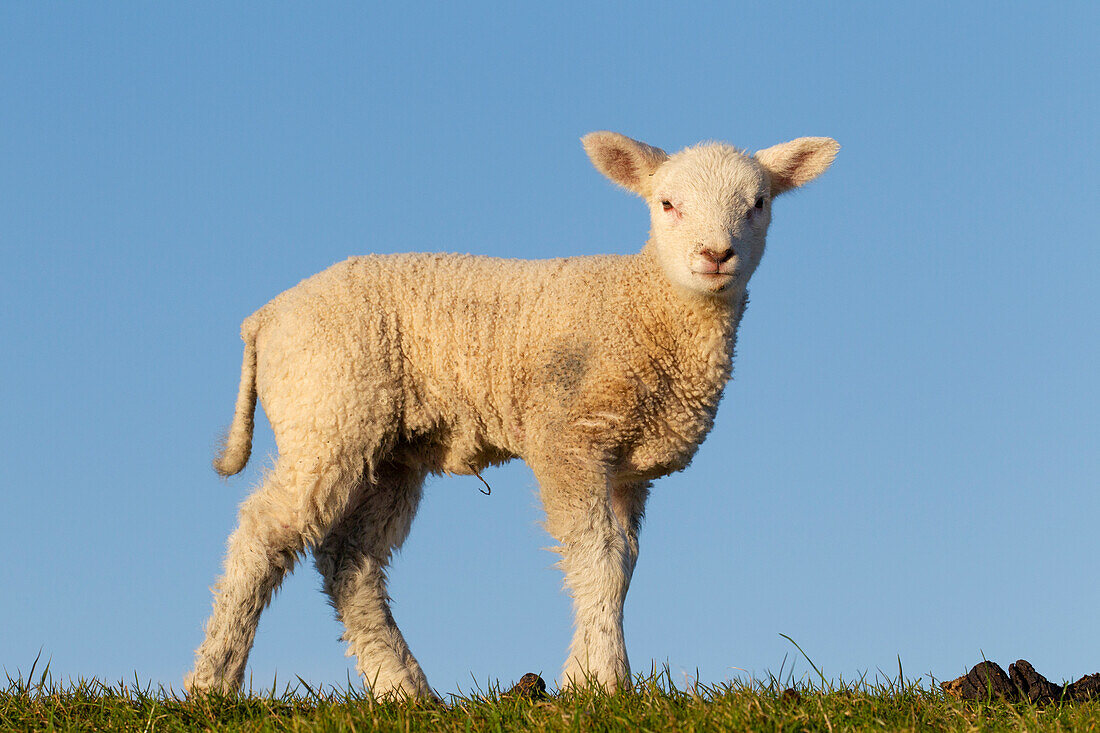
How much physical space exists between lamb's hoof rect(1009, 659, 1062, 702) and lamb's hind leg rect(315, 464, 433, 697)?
364cm

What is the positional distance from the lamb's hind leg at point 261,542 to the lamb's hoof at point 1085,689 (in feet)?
14.3

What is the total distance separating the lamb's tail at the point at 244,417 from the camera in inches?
314

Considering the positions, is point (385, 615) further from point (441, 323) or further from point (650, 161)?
point (650, 161)

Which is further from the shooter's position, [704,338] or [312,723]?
[704,338]

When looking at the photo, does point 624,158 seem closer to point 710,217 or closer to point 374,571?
point 710,217

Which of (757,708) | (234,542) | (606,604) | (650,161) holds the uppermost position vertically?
(650,161)

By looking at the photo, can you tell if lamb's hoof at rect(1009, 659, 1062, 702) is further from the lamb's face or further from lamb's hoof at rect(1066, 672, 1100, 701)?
the lamb's face

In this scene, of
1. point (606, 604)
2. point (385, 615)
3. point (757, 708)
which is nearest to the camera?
point (757, 708)

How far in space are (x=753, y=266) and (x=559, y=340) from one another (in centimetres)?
133

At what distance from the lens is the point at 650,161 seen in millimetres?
7480

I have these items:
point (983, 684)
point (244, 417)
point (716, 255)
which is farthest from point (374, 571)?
point (983, 684)

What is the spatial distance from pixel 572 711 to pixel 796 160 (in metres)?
4.19

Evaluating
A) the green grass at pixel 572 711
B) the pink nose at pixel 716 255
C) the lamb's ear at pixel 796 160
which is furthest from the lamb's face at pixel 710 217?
the green grass at pixel 572 711

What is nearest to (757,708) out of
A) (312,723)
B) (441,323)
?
(312,723)
